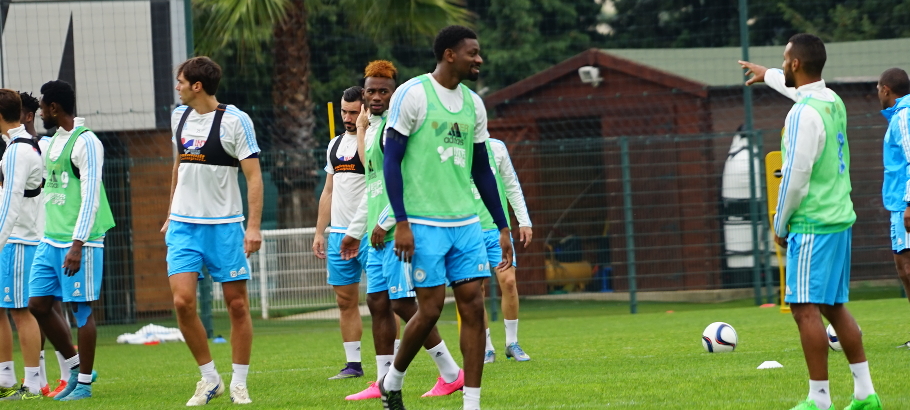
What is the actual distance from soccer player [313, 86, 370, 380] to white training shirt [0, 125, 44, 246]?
202cm

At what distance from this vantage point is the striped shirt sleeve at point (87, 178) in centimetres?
740

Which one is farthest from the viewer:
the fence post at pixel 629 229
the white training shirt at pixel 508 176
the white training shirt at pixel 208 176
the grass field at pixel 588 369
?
the fence post at pixel 629 229

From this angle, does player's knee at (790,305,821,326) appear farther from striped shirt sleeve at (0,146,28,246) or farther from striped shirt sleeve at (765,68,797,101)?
striped shirt sleeve at (0,146,28,246)

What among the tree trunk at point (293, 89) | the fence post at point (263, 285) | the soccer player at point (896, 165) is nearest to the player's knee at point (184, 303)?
the soccer player at point (896, 165)

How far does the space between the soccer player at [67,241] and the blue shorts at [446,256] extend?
310 cm

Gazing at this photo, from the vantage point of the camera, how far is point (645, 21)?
25.1 m

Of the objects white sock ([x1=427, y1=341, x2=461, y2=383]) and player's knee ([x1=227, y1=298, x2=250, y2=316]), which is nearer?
white sock ([x1=427, y1=341, x2=461, y2=383])

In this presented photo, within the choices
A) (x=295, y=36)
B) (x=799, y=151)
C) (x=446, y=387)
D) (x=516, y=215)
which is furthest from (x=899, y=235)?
(x=295, y=36)

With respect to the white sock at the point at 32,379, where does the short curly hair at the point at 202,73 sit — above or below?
above

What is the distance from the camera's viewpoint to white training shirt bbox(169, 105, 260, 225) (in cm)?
679

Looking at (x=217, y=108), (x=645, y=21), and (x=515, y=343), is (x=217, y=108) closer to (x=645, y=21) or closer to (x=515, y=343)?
(x=515, y=343)

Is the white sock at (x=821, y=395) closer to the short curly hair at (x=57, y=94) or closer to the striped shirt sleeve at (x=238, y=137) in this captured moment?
the striped shirt sleeve at (x=238, y=137)

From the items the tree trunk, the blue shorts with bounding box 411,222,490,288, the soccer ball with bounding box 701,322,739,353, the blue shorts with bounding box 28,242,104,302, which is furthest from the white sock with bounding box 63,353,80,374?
the tree trunk

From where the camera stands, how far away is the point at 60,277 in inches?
307
